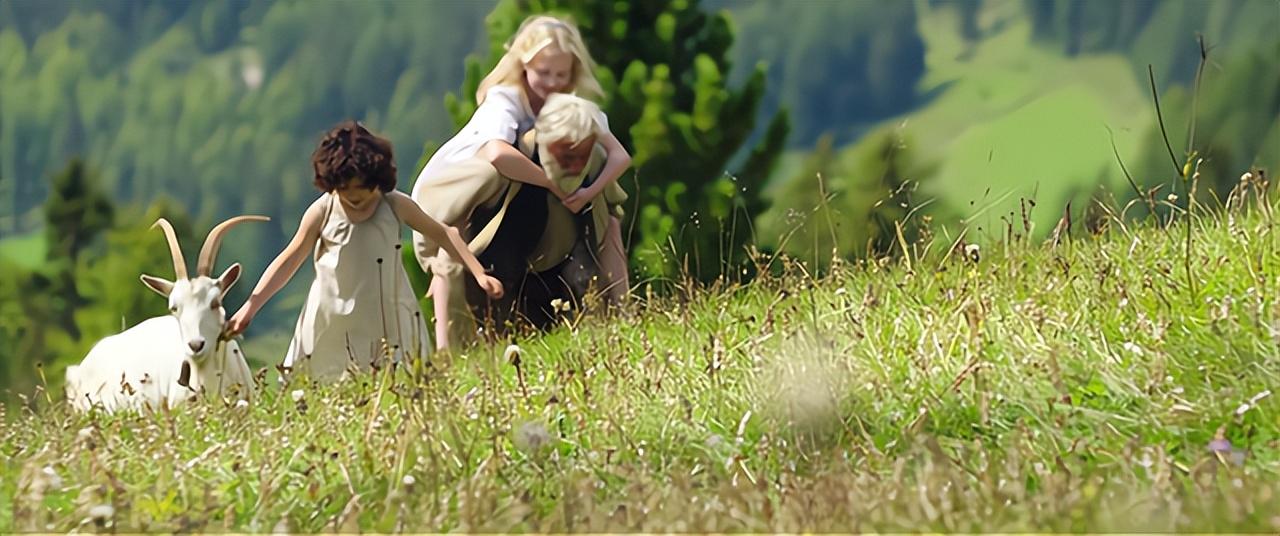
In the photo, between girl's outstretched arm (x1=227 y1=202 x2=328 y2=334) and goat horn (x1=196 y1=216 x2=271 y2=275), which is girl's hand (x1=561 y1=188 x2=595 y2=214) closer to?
girl's outstretched arm (x1=227 y1=202 x2=328 y2=334)

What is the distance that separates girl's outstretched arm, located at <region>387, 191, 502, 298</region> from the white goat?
2.56 ft

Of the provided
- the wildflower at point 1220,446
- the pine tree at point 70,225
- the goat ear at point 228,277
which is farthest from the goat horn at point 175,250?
A: the pine tree at point 70,225

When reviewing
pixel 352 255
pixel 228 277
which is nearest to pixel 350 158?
pixel 352 255

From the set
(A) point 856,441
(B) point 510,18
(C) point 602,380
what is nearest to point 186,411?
(C) point 602,380

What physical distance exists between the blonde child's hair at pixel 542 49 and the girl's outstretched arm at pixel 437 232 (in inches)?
45.4

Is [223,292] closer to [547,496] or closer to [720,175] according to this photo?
[547,496]

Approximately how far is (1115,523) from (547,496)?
1.69 metres

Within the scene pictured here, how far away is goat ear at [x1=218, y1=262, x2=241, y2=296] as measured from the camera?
5855mm

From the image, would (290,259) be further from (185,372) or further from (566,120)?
(566,120)

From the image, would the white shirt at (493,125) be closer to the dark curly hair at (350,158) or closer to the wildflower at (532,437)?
the dark curly hair at (350,158)

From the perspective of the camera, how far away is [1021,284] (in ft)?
19.7

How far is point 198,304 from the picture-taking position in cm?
588

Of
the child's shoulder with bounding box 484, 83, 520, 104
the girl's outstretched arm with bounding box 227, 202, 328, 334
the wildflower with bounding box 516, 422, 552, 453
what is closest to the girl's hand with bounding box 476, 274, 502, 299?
the girl's outstretched arm with bounding box 227, 202, 328, 334

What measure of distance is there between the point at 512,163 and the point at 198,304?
1.98 meters
